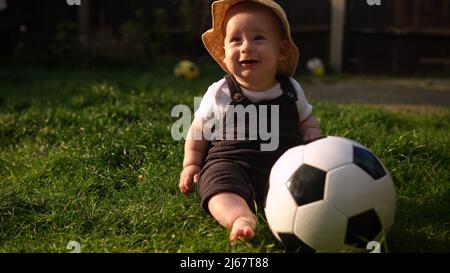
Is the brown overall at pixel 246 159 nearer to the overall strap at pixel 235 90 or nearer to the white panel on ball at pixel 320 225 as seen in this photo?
the overall strap at pixel 235 90

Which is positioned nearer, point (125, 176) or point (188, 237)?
point (188, 237)

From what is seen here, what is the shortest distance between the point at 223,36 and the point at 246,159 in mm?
669

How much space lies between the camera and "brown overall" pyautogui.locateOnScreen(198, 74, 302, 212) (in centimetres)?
221

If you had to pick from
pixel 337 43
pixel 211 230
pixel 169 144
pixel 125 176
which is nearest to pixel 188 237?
pixel 211 230

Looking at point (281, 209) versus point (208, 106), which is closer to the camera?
point (281, 209)

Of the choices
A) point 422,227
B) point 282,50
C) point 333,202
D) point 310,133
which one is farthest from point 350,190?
point 282,50

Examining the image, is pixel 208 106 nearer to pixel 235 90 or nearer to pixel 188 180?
pixel 235 90

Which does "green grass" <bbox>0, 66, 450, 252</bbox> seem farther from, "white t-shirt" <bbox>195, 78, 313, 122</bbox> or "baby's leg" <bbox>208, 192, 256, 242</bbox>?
"white t-shirt" <bbox>195, 78, 313, 122</bbox>

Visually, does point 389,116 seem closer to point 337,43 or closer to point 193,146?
point 193,146

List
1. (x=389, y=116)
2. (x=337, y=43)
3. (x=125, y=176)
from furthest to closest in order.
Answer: (x=337, y=43), (x=389, y=116), (x=125, y=176)

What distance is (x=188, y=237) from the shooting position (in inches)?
83.0

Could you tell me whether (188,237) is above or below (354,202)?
below

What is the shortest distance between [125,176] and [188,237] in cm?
88

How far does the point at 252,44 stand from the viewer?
2.42 metres
